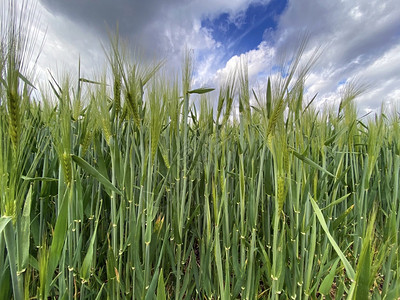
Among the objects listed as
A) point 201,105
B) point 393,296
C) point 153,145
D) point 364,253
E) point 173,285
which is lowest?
point 173,285

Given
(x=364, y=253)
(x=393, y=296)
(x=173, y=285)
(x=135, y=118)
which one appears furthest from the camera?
(x=173, y=285)

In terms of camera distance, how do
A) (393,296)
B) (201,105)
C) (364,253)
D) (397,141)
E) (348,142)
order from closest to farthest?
(364,253), (393,296), (201,105), (348,142), (397,141)

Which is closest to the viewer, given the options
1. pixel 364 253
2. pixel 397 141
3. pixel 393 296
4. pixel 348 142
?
pixel 364 253

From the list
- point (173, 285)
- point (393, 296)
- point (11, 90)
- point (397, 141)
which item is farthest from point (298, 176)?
point (397, 141)

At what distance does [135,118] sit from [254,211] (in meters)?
0.61

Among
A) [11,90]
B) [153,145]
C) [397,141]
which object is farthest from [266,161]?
[397,141]

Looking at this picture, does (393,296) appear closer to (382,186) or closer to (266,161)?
(266,161)

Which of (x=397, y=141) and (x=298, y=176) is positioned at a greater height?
(x=397, y=141)

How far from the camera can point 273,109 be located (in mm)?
861

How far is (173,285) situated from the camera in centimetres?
116

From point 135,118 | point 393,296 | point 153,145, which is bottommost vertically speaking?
point 393,296

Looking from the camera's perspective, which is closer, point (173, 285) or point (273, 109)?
point (273, 109)

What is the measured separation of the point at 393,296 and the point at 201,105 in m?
1.18

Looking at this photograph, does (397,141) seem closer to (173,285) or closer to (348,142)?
(348,142)
